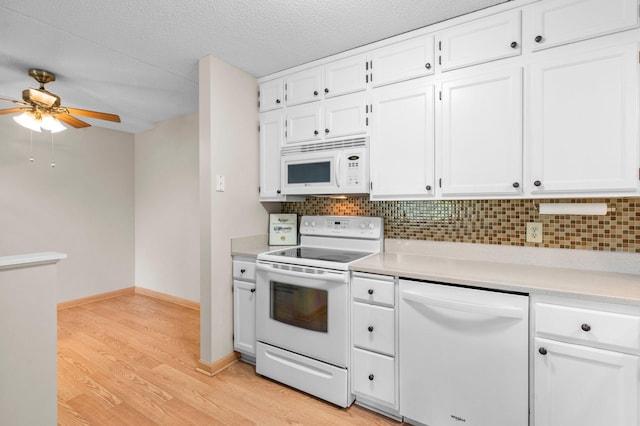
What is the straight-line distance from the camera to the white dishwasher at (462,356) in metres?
1.45

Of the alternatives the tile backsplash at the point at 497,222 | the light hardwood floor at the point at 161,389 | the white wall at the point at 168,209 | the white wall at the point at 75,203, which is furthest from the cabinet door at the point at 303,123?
the white wall at the point at 75,203

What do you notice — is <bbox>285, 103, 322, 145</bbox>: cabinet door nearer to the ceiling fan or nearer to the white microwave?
the white microwave

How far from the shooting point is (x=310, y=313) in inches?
81.0

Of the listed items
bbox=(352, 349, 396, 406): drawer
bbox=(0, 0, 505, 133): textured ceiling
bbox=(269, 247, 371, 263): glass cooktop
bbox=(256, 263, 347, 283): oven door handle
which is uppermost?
bbox=(0, 0, 505, 133): textured ceiling

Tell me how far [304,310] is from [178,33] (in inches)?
79.5

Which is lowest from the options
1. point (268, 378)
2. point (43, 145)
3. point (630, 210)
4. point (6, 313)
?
point (268, 378)

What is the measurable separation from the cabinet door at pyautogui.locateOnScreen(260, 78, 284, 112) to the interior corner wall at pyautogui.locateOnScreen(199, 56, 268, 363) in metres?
0.10


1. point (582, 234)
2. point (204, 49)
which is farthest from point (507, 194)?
point (204, 49)

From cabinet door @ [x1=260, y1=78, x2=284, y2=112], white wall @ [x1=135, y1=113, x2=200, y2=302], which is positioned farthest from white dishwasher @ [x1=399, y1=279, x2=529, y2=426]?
white wall @ [x1=135, y1=113, x2=200, y2=302]

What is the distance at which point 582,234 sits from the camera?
5.91ft

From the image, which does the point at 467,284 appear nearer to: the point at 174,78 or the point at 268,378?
the point at 268,378

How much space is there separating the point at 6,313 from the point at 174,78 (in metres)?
2.12

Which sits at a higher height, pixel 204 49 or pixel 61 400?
pixel 204 49

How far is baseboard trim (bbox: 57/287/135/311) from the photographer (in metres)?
3.82
